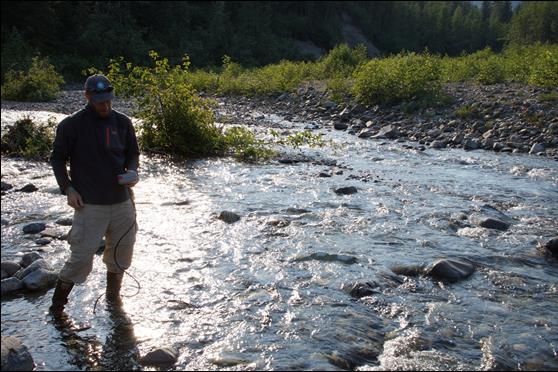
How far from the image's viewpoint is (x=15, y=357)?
430 cm

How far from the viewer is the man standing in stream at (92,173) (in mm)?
5129

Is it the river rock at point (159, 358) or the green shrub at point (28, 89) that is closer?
the river rock at point (159, 358)

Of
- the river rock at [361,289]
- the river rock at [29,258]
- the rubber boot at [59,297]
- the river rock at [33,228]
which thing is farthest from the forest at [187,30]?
the rubber boot at [59,297]

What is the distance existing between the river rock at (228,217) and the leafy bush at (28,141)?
5747mm

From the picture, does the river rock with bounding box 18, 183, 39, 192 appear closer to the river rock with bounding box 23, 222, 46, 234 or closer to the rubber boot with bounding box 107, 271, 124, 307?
the river rock with bounding box 23, 222, 46, 234

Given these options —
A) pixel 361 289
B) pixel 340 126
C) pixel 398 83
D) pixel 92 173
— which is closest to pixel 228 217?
pixel 361 289

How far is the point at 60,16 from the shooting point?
168 ft

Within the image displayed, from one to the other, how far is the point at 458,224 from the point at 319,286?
11.9ft

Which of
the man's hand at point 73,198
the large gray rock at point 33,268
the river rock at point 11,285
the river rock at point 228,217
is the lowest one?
the river rock at point 228,217

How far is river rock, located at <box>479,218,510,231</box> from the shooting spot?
8.91 meters

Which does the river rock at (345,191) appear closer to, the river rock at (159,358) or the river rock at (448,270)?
the river rock at (448,270)

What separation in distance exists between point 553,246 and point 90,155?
6.48 metres

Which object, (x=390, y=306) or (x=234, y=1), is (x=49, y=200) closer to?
(x=390, y=306)

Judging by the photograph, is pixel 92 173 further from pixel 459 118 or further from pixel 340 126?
pixel 459 118
